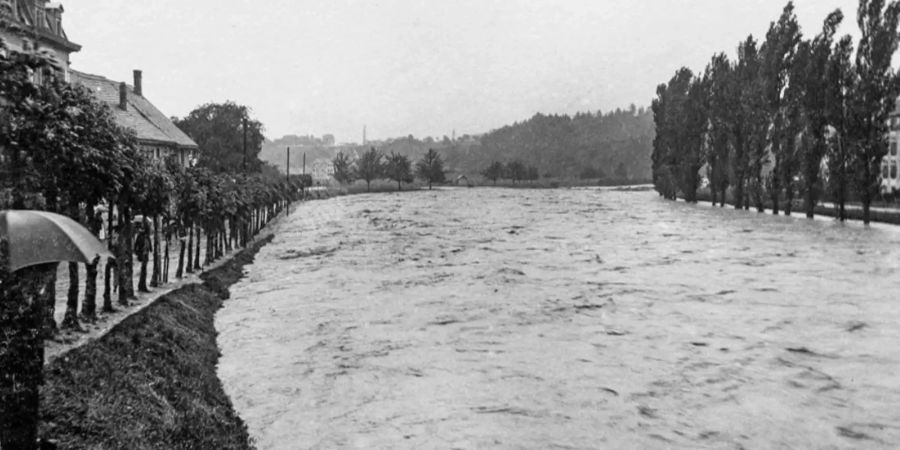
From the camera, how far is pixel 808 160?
168 ft

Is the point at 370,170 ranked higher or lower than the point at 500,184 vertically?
higher

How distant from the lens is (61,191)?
46.3ft

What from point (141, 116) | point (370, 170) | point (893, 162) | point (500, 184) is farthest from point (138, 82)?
point (500, 184)

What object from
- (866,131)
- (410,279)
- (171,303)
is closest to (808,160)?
(866,131)

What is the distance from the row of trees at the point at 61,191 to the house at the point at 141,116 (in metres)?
21.4

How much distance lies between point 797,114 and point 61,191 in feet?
177

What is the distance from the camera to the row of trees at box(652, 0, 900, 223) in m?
45.8

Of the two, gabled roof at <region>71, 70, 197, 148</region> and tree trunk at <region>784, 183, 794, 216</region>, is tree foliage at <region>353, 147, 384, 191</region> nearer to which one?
gabled roof at <region>71, 70, 197, 148</region>

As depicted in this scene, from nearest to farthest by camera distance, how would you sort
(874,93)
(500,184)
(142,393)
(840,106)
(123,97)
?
(142,393), (874,93), (840,106), (123,97), (500,184)

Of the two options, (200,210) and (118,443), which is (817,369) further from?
(200,210)

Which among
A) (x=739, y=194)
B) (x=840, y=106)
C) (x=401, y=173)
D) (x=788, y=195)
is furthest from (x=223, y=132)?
(x=401, y=173)

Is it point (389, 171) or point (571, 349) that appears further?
point (389, 171)

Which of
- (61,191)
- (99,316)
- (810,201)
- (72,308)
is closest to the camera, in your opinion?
(61,191)

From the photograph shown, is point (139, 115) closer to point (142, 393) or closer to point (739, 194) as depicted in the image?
point (142, 393)
